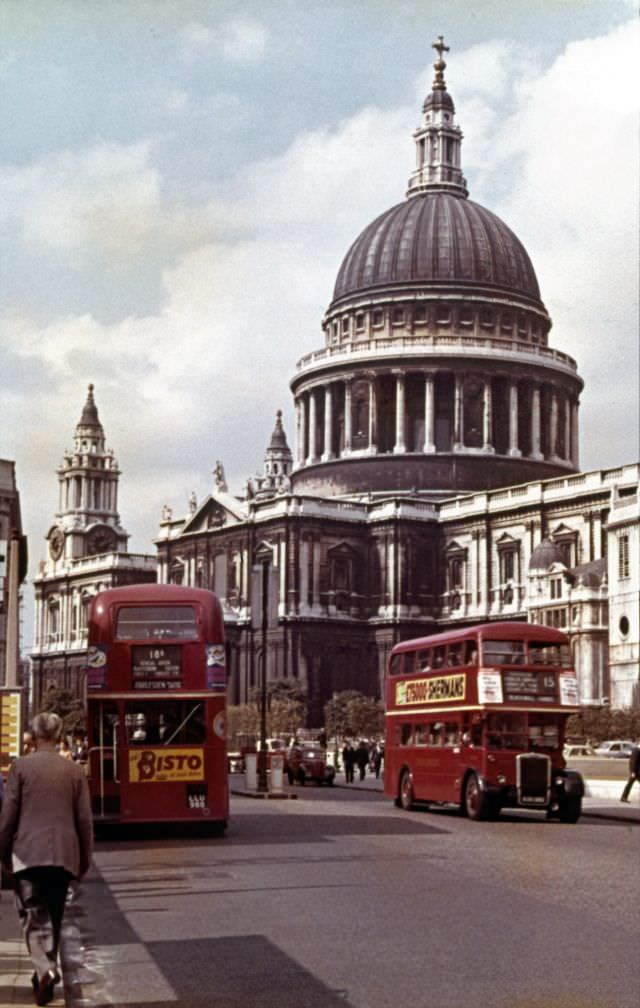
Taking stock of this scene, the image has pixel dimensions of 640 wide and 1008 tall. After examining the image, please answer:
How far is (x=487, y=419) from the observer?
133500 mm

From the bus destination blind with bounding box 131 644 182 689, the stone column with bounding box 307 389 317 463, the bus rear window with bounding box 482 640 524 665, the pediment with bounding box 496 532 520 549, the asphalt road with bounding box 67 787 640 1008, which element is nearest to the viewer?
the asphalt road with bounding box 67 787 640 1008

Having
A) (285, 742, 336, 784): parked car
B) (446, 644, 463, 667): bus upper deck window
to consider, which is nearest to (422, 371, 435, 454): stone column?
(285, 742, 336, 784): parked car

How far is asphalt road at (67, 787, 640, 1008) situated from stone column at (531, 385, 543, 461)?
102 m

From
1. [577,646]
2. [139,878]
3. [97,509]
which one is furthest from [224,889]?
[97,509]

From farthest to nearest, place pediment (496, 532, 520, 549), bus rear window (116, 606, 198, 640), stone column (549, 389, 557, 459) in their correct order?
stone column (549, 389, 557, 459) → pediment (496, 532, 520, 549) → bus rear window (116, 606, 198, 640)

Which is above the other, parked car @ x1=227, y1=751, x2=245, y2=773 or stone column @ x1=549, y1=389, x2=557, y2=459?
stone column @ x1=549, y1=389, x2=557, y2=459

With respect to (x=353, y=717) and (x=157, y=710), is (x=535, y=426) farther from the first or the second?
(x=157, y=710)

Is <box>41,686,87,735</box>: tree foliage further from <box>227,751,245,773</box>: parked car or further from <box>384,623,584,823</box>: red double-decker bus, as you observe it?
<box>384,623,584,823</box>: red double-decker bus

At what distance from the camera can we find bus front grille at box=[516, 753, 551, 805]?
3988 centimetres

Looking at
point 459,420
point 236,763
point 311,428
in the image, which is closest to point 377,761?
point 236,763

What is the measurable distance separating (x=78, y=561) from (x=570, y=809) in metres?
132

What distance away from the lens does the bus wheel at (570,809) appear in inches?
1564

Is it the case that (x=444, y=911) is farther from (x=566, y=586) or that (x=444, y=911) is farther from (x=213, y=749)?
(x=566, y=586)

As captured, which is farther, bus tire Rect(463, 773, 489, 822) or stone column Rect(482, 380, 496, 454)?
stone column Rect(482, 380, 496, 454)
